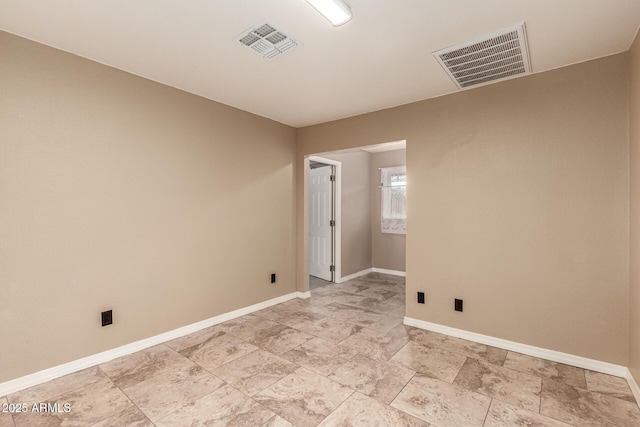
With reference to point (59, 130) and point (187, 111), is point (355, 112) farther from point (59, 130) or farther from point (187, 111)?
point (59, 130)

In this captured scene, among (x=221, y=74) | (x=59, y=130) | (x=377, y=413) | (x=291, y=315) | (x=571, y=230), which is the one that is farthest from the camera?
(x=291, y=315)

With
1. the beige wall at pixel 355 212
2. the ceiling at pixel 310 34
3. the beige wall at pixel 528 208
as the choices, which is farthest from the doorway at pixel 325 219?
the ceiling at pixel 310 34

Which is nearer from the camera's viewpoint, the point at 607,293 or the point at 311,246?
the point at 607,293

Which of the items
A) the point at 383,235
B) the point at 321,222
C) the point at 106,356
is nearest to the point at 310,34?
the point at 106,356

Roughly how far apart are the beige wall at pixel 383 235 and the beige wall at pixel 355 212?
111 mm

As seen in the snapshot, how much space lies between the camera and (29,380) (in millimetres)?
2178

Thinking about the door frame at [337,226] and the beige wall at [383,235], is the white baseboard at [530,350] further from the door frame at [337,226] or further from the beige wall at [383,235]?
the beige wall at [383,235]

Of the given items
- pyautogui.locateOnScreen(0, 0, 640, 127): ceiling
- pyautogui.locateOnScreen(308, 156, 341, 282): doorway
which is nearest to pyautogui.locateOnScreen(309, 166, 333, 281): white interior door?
pyautogui.locateOnScreen(308, 156, 341, 282): doorway

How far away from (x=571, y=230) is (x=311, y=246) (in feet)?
13.1

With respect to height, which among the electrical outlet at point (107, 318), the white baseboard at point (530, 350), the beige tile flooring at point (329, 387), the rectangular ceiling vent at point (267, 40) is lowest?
the beige tile flooring at point (329, 387)

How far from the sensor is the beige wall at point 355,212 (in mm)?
5512

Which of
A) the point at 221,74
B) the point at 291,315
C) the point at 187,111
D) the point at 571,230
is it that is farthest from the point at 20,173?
the point at 571,230

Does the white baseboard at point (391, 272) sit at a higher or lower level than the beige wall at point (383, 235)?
lower

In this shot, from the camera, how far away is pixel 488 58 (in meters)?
2.37
